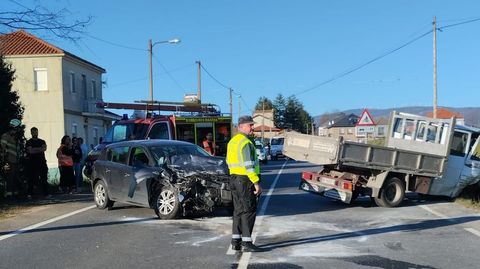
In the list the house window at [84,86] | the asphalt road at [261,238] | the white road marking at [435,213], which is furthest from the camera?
the house window at [84,86]

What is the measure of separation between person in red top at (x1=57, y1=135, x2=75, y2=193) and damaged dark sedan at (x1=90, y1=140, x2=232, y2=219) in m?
4.95

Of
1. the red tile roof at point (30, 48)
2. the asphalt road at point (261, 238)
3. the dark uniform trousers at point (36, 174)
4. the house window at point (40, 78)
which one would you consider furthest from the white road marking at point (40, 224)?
the red tile roof at point (30, 48)

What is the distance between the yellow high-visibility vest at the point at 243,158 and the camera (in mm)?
7578

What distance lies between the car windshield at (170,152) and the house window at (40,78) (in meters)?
25.6

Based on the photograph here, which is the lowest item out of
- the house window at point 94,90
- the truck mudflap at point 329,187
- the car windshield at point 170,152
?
the truck mudflap at point 329,187

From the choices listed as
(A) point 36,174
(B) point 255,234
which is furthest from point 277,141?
(B) point 255,234

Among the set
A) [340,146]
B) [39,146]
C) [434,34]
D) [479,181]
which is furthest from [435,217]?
[434,34]

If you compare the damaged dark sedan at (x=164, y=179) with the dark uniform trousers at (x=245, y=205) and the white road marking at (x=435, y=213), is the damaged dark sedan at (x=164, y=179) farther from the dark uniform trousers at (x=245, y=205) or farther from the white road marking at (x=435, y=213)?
the white road marking at (x=435, y=213)

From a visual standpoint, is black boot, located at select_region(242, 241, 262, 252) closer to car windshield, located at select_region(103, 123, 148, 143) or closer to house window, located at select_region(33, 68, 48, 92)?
car windshield, located at select_region(103, 123, 148, 143)

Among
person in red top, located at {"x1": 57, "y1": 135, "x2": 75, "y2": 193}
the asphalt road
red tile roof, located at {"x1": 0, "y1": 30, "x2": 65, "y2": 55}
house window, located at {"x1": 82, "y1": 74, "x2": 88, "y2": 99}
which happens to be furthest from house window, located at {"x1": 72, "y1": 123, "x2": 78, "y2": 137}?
the asphalt road

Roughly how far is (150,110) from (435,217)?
13277mm

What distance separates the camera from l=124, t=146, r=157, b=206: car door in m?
11.0

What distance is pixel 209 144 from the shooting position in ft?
62.5

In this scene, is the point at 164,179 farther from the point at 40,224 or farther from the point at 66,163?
the point at 66,163
